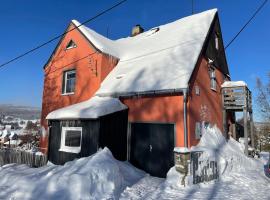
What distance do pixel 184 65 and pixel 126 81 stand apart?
10.9 feet

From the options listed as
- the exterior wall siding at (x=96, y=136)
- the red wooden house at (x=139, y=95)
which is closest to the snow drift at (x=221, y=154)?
the red wooden house at (x=139, y=95)

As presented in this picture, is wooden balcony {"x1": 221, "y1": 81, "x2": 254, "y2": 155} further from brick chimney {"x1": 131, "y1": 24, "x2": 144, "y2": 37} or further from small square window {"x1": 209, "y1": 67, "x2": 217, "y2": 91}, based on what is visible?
brick chimney {"x1": 131, "y1": 24, "x2": 144, "y2": 37}

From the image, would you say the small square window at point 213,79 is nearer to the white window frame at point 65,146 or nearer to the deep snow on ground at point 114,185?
the deep snow on ground at point 114,185

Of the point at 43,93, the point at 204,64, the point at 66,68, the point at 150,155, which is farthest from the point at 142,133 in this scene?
the point at 43,93

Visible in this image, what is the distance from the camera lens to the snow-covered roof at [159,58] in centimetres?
1183

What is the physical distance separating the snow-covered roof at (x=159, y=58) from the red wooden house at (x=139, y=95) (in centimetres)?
6

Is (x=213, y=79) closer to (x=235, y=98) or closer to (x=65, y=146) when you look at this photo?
(x=235, y=98)

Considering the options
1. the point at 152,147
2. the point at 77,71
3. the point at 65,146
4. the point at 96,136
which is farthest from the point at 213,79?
the point at 65,146

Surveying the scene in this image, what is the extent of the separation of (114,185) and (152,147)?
4041 mm

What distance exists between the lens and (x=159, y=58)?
14016mm

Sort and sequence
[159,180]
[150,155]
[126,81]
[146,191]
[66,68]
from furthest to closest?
[66,68] → [126,81] → [150,155] → [159,180] → [146,191]

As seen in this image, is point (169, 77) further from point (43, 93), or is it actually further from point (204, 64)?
point (43, 93)

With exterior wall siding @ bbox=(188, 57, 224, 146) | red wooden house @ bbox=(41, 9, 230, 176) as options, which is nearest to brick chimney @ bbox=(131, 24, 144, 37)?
red wooden house @ bbox=(41, 9, 230, 176)

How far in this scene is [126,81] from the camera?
13352 millimetres
